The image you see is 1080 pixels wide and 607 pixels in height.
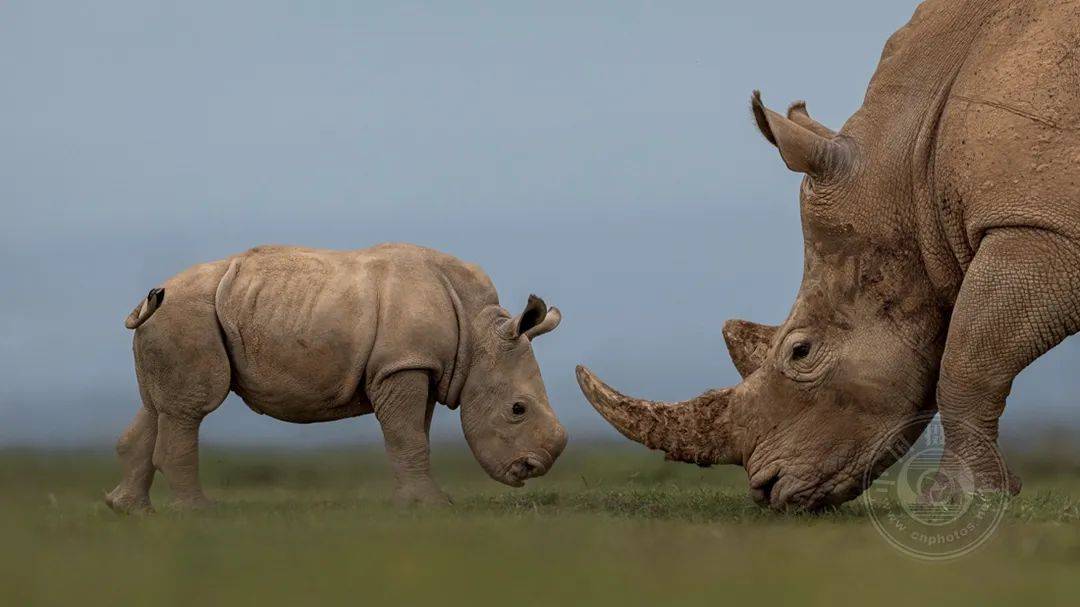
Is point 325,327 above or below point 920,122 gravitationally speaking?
below

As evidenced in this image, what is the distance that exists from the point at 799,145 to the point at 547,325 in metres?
2.20

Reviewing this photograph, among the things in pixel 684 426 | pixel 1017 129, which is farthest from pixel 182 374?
pixel 1017 129

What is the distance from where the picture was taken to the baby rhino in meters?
9.91

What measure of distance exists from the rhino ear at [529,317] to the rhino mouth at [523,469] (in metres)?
0.80

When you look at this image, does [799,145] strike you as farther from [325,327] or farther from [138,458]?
[138,458]

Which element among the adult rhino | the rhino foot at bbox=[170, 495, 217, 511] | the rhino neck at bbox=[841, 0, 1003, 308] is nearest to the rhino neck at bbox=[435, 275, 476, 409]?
the adult rhino

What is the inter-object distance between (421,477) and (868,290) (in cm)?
296

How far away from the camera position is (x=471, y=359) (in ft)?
33.6

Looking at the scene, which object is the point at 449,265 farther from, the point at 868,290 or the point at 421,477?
the point at 868,290

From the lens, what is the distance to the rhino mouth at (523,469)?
10.3 metres

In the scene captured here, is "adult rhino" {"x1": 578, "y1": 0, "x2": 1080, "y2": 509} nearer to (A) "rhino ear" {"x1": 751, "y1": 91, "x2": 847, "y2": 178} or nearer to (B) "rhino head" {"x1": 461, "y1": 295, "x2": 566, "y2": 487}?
(A) "rhino ear" {"x1": 751, "y1": 91, "x2": 847, "y2": 178}

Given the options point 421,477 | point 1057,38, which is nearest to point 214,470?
point 421,477

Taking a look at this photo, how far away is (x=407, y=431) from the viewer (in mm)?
10008

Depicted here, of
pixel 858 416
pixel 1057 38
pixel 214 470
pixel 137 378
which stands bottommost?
pixel 214 470
